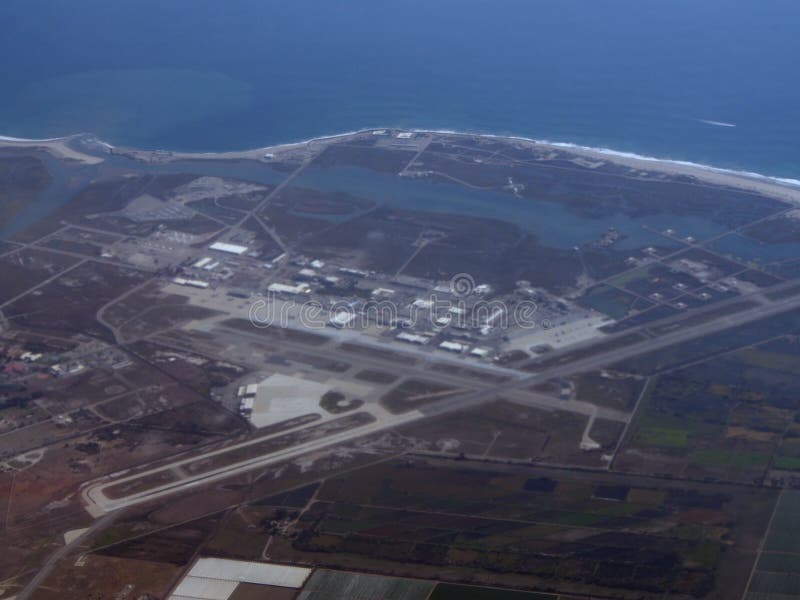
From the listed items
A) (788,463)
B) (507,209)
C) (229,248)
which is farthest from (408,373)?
(507,209)

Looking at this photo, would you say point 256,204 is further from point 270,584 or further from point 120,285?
point 270,584

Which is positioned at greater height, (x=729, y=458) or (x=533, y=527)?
(x=729, y=458)

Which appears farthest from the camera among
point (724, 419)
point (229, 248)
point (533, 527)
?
point (229, 248)

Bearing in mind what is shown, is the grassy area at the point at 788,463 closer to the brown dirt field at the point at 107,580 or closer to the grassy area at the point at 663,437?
Answer: the grassy area at the point at 663,437

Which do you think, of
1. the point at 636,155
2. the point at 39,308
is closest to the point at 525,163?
the point at 636,155

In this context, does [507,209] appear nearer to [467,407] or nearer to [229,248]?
[229,248]

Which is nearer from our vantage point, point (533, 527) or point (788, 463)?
point (533, 527)

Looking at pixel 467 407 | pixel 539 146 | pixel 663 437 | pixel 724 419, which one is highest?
pixel 539 146
